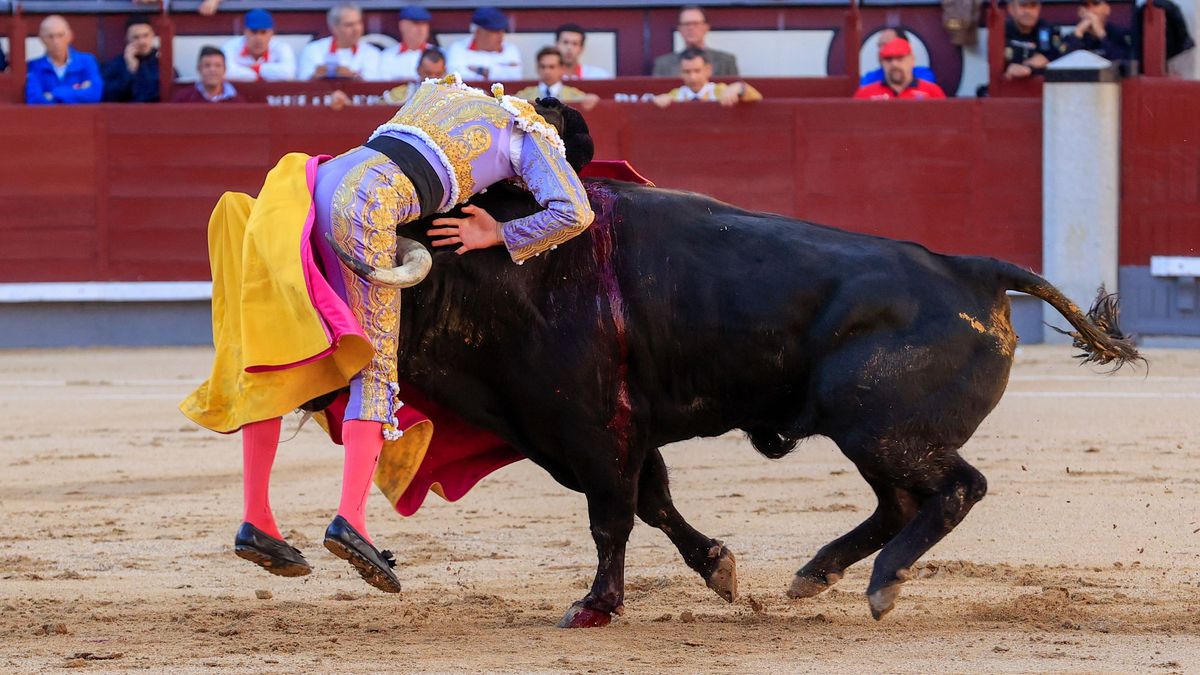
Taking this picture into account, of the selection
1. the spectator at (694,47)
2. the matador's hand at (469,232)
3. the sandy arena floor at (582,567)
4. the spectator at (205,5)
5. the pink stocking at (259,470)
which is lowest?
the sandy arena floor at (582,567)

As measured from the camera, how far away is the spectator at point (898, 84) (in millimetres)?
10227

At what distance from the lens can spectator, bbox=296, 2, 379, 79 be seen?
1041 centimetres

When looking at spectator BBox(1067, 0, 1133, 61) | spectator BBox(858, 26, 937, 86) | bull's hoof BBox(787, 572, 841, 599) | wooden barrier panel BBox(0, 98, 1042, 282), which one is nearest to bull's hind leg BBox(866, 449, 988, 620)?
bull's hoof BBox(787, 572, 841, 599)

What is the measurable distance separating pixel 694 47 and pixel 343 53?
1947mm

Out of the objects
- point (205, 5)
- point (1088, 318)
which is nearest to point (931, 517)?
point (1088, 318)

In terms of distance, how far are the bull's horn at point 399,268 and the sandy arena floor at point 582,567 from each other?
0.74m

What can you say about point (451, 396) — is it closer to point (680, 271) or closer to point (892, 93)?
point (680, 271)

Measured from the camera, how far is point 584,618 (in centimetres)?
404

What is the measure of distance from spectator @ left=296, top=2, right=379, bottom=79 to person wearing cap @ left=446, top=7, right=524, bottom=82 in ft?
1.65

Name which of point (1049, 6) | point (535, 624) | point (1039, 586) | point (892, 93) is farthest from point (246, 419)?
point (1049, 6)

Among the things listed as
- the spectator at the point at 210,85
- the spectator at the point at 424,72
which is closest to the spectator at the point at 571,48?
the spectator at the point at 424,72

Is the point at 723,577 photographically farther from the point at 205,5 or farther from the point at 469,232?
the point at 205,5

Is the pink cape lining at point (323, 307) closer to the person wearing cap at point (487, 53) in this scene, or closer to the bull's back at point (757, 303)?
the bull's back at point (757, 303)

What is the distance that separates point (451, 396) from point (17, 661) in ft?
3.43
